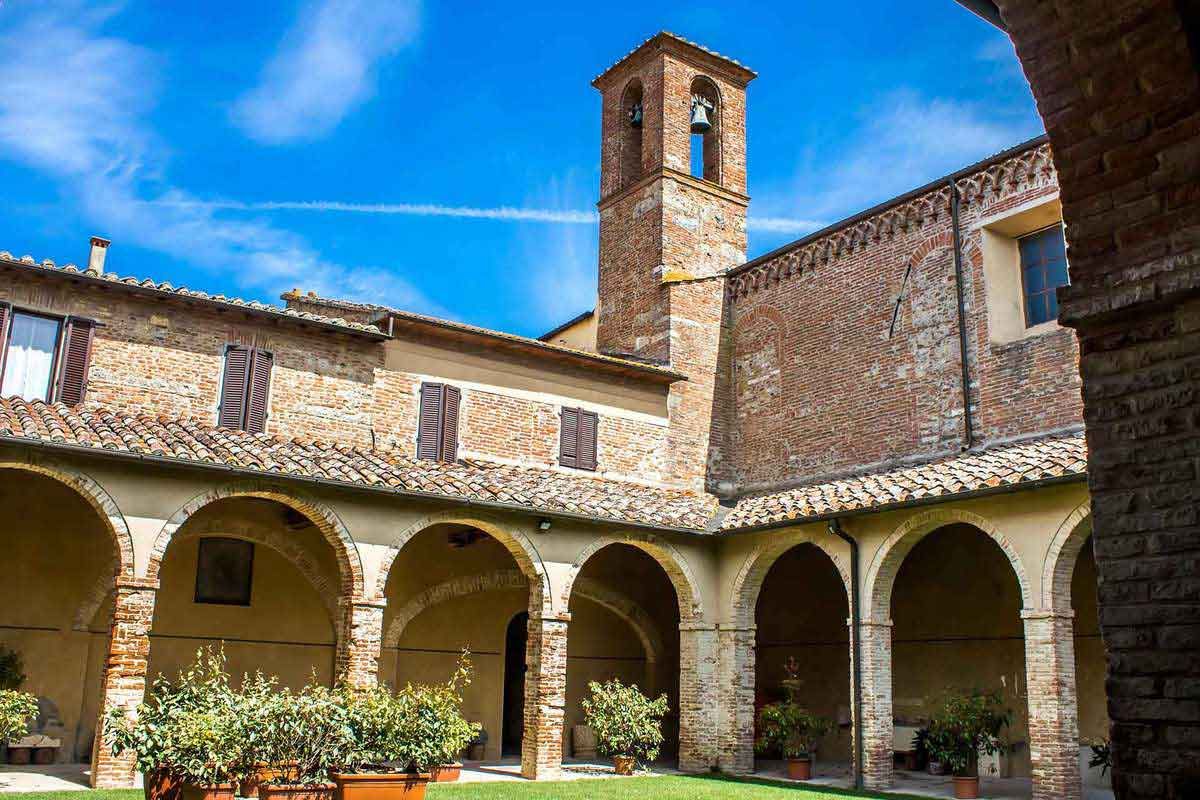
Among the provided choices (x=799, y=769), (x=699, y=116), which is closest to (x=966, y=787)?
(x=799, y=769)

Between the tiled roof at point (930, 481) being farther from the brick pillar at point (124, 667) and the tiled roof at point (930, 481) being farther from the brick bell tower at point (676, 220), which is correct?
the brick pillar at point (124, 667)

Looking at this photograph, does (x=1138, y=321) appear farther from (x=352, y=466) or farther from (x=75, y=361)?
(x=75, y=361)

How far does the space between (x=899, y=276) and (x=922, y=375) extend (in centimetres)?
172

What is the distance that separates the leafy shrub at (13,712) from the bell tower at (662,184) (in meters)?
11.5

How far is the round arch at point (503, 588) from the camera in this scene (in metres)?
16.9

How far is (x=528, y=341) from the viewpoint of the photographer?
18.1 m

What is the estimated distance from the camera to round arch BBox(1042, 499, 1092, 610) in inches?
497

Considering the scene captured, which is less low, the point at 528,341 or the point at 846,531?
the point at 528,341

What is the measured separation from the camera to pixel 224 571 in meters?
16.0

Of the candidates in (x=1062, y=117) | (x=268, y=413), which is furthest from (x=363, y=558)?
(x=1062, y=117)

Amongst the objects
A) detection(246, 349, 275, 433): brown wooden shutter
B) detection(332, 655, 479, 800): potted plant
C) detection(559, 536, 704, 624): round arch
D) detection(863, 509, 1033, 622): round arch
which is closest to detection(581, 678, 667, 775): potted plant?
detection(559, 536, 704, 624): round arch

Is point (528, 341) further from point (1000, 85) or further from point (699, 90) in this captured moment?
point (1000, 85)

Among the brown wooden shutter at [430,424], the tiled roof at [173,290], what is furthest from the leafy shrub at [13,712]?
the brown wooden shutter at [430,424]

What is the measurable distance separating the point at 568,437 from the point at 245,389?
208 inches
